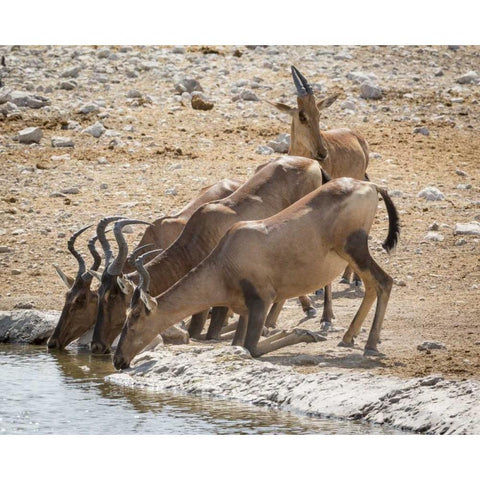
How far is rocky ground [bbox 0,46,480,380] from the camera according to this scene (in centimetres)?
1407

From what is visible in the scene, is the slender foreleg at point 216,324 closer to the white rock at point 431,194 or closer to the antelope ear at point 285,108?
the antelope ear at point 285,108

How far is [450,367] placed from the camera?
9.46m

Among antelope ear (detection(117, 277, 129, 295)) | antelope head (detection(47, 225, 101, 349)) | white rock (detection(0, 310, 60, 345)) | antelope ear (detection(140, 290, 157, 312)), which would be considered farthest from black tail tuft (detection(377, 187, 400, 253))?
white rock (detection(0, 310, 60, 345))

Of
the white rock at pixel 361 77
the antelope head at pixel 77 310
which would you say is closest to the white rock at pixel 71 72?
the white rock at pixel 361 77

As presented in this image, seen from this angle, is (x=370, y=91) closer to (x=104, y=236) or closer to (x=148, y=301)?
(x=104, y=236)

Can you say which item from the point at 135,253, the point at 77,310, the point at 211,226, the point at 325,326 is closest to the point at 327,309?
the point at 325,326

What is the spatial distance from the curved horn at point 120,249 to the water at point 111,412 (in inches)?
31.6

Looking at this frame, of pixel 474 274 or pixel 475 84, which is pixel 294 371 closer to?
pixel 474 274

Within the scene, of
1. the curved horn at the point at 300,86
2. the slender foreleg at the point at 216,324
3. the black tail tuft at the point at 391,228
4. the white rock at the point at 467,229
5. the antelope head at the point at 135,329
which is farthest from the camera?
the white rock at the point at 467,229

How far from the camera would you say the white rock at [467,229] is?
14.2 metres

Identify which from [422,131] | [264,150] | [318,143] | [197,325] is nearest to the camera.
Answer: [197,325]

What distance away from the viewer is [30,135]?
17.7m

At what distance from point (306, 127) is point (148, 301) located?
12.1ft
